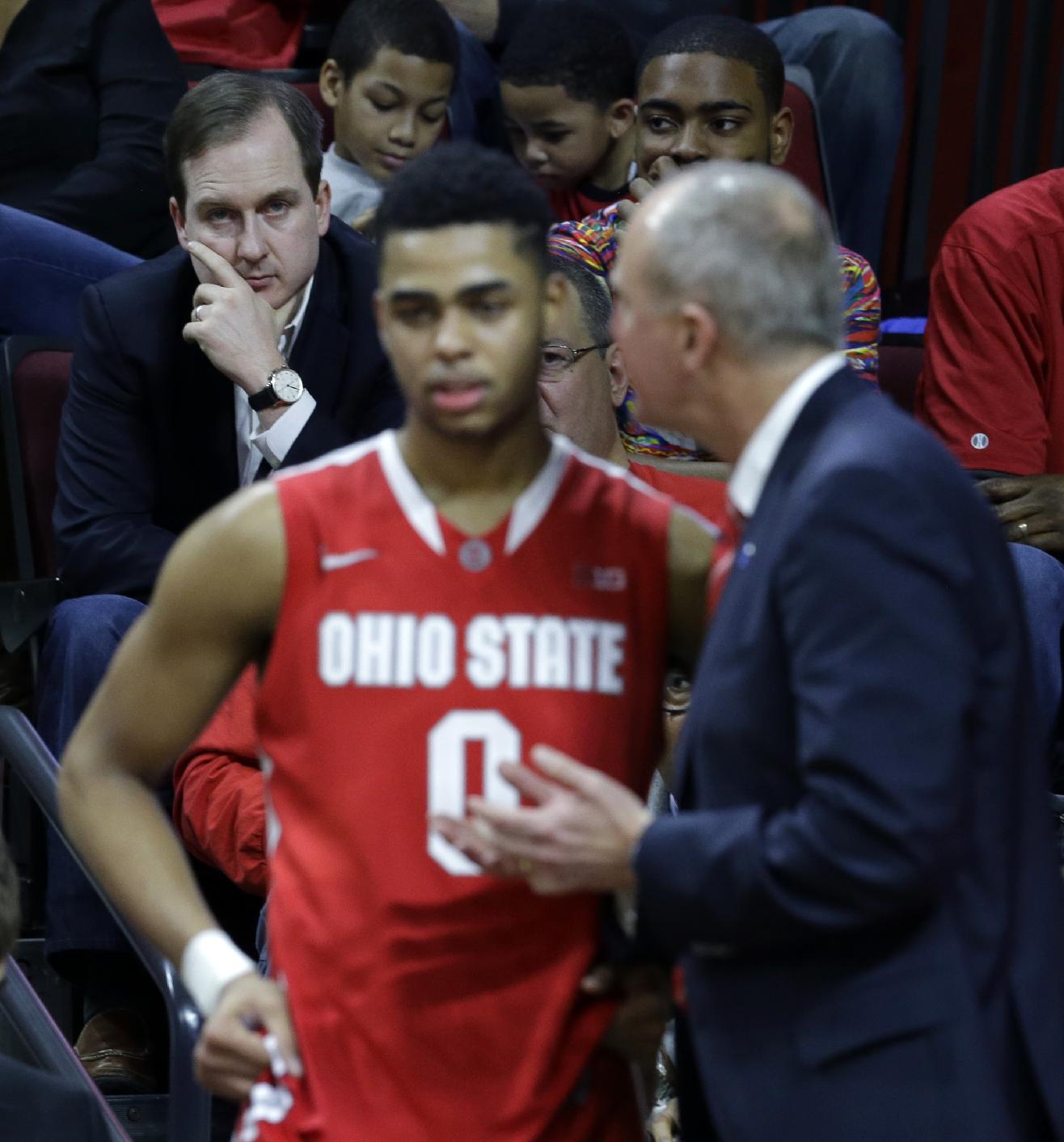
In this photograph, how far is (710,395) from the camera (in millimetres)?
1719

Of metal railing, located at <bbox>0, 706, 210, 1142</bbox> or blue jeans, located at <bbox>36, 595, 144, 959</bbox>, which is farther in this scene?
blue jeans, located at <bbox>36, 595, 144, 959</bbox>

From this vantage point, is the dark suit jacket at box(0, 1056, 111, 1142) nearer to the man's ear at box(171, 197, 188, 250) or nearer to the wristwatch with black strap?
the wristwatch with black strap

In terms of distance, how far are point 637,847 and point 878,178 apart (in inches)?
143

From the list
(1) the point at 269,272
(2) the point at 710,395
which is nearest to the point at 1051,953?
(2) the point at 710,395

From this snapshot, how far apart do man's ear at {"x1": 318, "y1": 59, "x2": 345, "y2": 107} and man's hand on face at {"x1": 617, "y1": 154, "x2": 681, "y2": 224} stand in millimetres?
912

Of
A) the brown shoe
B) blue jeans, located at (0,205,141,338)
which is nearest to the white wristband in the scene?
the brown shoe

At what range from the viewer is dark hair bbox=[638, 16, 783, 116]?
164 inches

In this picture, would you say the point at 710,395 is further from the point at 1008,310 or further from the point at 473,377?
the point at 1008,310

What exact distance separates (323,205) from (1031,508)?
1411 millimetres

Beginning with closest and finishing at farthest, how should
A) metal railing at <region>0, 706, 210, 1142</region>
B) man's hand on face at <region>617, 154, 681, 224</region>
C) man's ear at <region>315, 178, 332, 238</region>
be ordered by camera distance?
metal railing at <region>0, 706, 210, 1142</region>, man's ear at <region>315, 178, 332, 238</region>, man's hand on face at <region>617, 154, 681, 224</region>

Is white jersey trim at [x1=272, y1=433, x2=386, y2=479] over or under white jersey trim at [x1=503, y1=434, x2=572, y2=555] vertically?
over

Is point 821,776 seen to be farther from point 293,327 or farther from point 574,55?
point 574,55

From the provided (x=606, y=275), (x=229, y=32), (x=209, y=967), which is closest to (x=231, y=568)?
(x=209, y=967)

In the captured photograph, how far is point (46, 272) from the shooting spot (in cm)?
398
